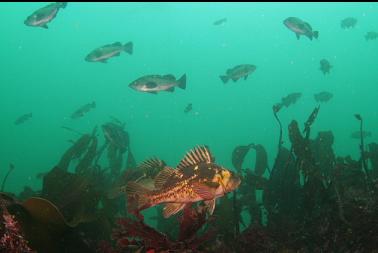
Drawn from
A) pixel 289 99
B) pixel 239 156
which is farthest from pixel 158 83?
pixel 289 99

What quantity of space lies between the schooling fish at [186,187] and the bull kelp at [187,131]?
0.04 ft

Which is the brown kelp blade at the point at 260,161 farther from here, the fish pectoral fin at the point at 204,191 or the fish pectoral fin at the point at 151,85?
the fish pectoral fin at the point at 204,191

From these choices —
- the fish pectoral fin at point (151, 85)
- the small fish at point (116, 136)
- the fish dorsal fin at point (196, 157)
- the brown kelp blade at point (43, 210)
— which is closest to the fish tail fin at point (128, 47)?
the fish pectoral fin at point (151, 85)

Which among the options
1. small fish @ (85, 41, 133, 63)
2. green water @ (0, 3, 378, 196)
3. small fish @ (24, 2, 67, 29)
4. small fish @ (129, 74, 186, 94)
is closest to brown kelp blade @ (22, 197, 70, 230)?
small fish @ (129, 74, 186, 94)

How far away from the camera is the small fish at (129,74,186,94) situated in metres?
10.4

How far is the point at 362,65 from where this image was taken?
18275 centimetres

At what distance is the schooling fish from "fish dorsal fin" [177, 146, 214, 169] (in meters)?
0.01

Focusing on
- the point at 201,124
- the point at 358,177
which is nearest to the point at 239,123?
the point at 201,124

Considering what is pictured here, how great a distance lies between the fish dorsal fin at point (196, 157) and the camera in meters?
3.57

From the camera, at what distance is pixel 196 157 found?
3590mm

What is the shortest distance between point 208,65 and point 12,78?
8684 cm

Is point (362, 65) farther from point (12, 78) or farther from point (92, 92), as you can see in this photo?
point (12, 78)

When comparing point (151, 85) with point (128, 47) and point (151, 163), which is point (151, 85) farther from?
point (151, 163)

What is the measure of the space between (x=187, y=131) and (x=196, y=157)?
11273cm
